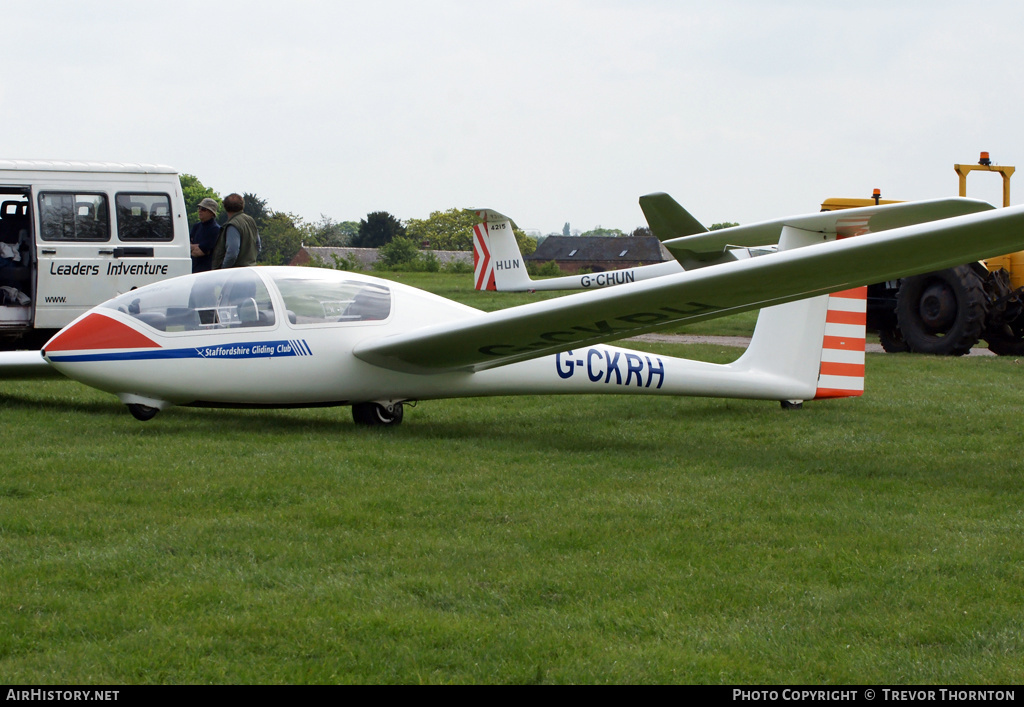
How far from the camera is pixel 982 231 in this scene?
5871 mm

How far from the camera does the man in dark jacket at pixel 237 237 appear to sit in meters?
12.0

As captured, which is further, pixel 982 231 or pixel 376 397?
pixel 376 397

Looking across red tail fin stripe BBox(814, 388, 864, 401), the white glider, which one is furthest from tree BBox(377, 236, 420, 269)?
the white glider

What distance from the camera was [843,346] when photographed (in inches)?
378

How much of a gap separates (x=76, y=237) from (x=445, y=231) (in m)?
108

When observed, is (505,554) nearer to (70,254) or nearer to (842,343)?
(842,343)

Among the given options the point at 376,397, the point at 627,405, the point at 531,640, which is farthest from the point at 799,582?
the point at 627,405

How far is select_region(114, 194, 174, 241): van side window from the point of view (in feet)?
40.8

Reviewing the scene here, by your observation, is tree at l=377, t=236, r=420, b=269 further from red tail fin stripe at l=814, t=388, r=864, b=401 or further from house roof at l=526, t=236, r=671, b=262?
red tail fin stripe at l=814, t=388, r=864, b=401

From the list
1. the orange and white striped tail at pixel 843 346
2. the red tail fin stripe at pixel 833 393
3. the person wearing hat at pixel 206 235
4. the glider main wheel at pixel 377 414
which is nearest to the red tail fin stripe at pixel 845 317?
the orange and white striped tail at pixel 843 346

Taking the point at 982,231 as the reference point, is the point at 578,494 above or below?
below

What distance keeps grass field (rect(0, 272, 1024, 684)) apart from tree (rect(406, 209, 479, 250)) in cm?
11078
